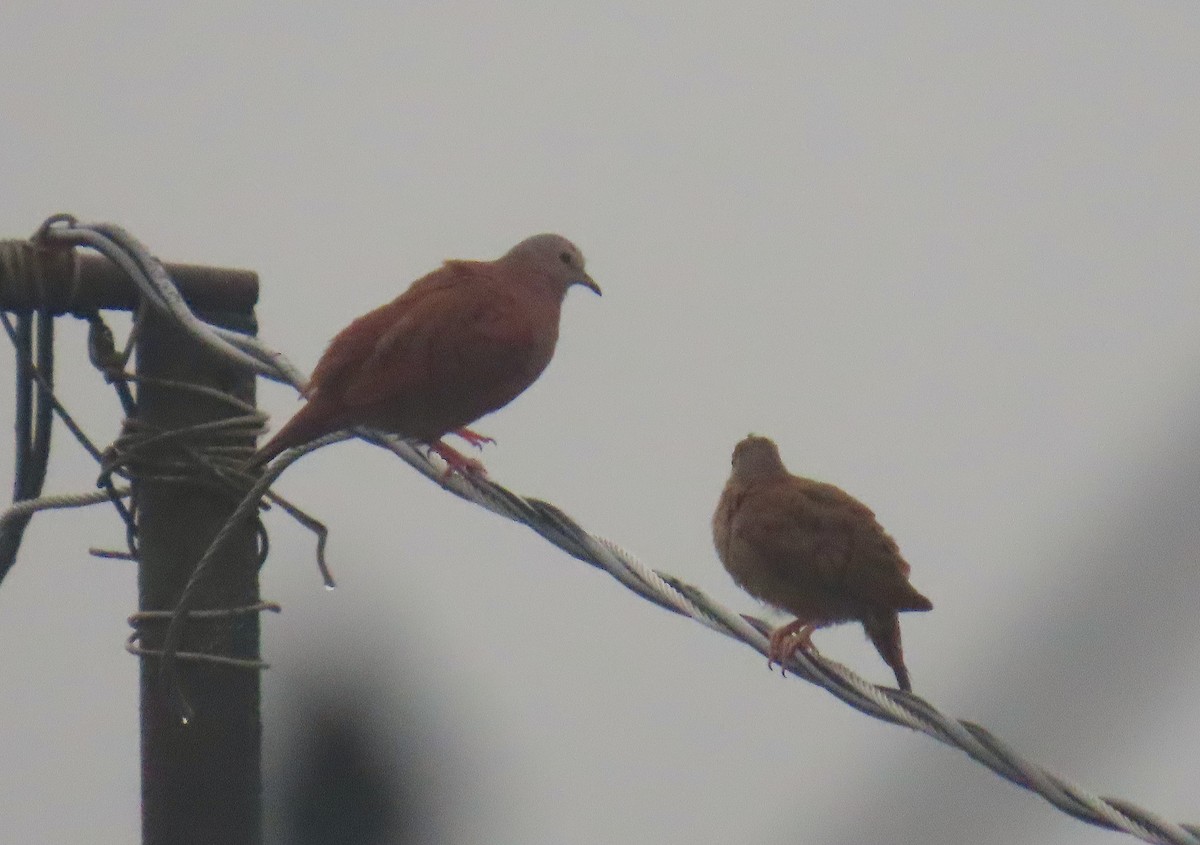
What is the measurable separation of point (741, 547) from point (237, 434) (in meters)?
2.60

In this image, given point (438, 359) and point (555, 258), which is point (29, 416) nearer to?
point (438, 359)

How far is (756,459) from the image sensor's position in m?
5.51

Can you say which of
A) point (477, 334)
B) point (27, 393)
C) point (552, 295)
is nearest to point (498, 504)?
point (27, 393)

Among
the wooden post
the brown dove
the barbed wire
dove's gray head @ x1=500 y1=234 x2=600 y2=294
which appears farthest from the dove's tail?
the wooden post

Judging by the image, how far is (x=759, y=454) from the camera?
18.1 feet

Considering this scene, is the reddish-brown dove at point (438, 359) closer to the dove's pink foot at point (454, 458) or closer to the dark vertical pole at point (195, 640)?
the dove's pink foot at point (454, 458)

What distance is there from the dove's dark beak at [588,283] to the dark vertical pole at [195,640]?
99.6 inches

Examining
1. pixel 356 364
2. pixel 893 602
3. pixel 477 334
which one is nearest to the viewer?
pixel 356 364

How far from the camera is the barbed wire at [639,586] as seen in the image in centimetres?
203

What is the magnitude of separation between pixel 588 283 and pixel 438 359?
1619 mm

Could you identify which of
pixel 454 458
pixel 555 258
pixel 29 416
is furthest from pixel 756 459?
pixel 29 416

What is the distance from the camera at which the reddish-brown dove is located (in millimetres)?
3504

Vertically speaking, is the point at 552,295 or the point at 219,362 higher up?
the point at 552,295

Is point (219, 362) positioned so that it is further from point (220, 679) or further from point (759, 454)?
point (759, 454)
